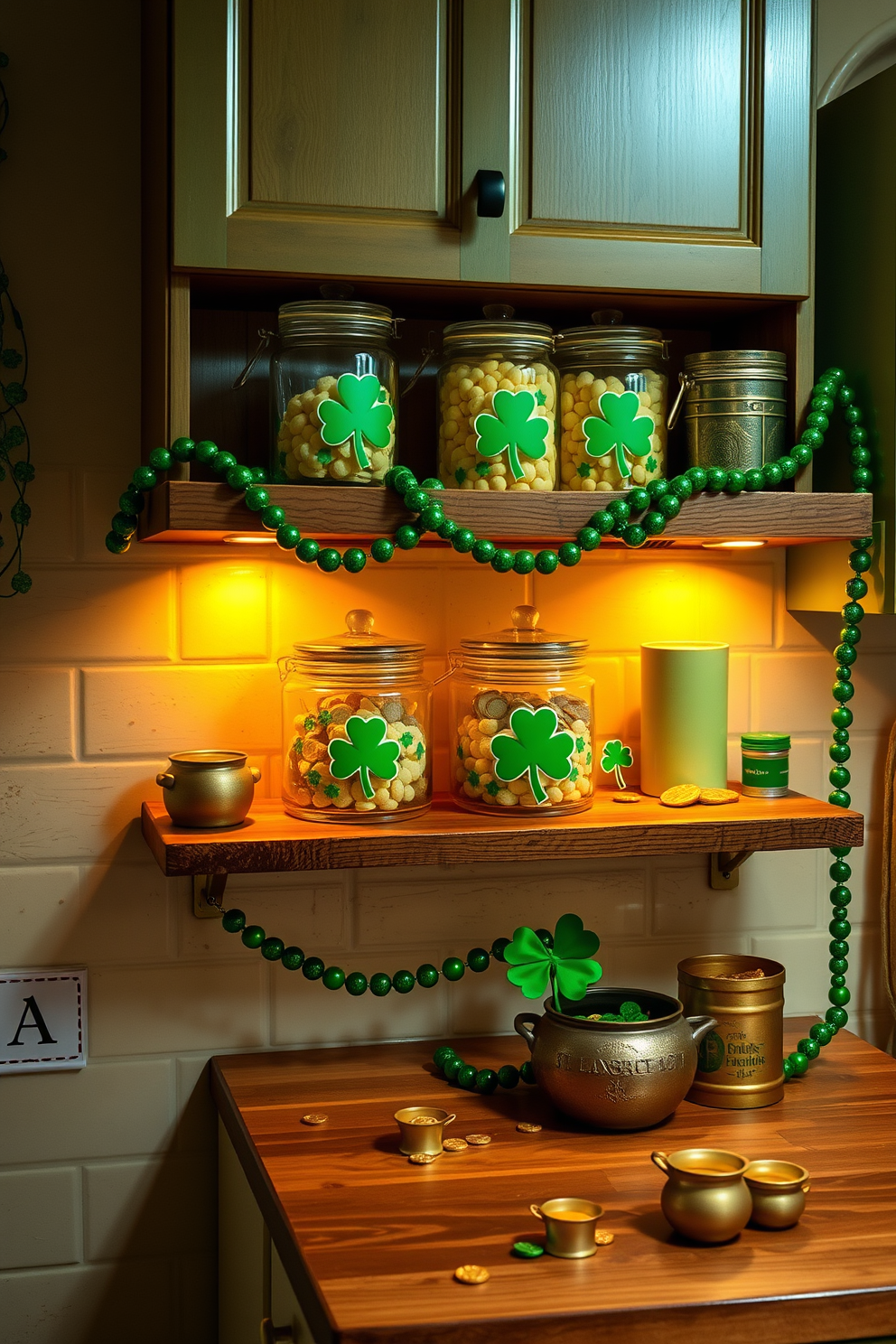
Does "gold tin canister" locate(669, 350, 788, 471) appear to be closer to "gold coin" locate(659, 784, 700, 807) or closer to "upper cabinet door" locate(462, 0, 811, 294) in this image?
"upper cabinet door" locate(462, 0, 811, 294)

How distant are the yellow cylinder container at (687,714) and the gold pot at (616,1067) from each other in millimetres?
322

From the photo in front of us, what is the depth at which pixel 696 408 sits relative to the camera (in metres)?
1.54

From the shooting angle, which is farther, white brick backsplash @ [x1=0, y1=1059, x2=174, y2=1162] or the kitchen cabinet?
white brick backsplash @ [x1=0, y1=1059, x2=174, y2=1162]

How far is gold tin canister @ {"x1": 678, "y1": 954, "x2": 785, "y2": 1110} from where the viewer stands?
5.05 feet

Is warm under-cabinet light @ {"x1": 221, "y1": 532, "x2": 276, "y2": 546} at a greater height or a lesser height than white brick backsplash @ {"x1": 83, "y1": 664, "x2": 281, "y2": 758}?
greater

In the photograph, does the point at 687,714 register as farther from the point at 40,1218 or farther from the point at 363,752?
the point at 40,1218

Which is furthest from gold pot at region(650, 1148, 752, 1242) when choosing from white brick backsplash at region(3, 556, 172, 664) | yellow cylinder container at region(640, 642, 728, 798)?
white brick backsplash at region(3, 556, 172, 664)

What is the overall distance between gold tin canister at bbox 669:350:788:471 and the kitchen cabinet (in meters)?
0.08

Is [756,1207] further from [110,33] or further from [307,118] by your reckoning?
[110,33]

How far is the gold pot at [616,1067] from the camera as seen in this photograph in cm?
141

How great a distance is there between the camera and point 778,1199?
4.01 ft

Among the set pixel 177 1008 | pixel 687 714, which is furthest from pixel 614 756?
pixel 177 1008

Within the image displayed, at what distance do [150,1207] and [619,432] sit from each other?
113 cm

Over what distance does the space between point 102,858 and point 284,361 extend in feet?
2.17
